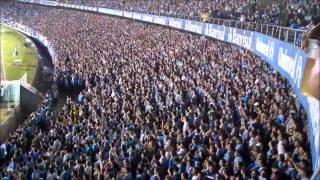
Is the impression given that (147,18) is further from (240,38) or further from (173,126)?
(173,126)

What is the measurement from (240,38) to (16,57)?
24945 millimetres

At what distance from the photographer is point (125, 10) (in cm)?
3925

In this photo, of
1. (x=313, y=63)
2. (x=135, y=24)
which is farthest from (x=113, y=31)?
(x=313, y=63)

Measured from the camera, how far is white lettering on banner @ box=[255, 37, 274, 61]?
A: 11.1m

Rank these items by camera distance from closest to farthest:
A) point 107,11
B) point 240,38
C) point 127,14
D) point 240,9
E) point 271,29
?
point 271,29 → point 240,38 → point 240,9 → point 127,14 → point 107,11

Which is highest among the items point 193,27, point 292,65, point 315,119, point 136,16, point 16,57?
point 136,16

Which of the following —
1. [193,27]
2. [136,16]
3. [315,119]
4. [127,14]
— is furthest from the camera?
[127,14]

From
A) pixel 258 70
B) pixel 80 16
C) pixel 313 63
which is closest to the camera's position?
pixel 313 63

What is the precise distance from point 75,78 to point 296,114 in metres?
14.2

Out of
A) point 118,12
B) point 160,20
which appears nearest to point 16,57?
point 118,12

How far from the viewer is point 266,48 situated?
39.0 feet

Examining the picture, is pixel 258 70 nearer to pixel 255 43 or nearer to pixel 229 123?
pixel 255 43

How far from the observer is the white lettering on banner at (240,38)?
14894mm

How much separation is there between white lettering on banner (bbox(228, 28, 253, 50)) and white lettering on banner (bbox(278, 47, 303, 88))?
16.3 feet
